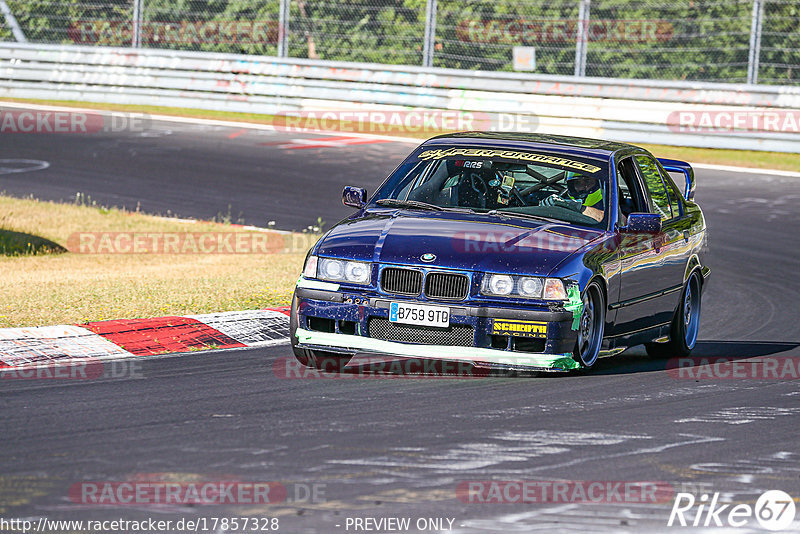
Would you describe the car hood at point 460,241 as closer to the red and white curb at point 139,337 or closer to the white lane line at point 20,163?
the red and white curb at point 139,337

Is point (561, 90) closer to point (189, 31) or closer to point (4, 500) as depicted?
point (189, 31)

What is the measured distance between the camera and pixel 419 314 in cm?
791

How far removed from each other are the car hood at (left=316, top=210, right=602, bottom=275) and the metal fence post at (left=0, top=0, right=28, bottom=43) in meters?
21.3

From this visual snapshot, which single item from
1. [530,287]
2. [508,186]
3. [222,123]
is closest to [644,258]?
[508,186]

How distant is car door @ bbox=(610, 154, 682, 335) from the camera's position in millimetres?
8961

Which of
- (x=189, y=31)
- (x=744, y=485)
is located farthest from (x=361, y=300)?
(x=189, y=31)

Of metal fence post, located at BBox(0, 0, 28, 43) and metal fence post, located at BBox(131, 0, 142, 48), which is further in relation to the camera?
metal fence post, located at BBox(0, 0, 28, 43)
